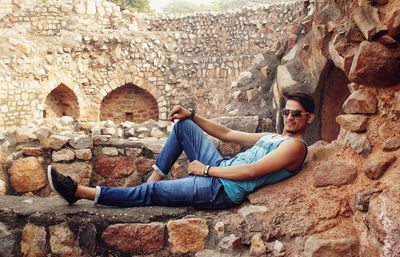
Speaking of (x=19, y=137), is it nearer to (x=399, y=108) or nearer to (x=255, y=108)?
(x=255, y=108)

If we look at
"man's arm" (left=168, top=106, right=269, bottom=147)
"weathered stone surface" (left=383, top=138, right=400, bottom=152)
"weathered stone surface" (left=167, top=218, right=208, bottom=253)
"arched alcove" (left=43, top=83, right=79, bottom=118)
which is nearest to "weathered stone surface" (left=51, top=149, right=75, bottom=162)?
"man's arm" (left=168, top=106, right=269, bottom=147)

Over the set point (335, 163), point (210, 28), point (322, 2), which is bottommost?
point (335, 163)

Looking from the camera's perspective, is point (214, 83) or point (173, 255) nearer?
point (173, 255)

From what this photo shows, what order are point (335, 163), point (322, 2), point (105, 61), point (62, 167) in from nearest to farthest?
point (335, 163), point (322, 2), point (62, 167), point (105, 61)

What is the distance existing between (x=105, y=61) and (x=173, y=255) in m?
11.2

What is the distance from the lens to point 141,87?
13.3 meters

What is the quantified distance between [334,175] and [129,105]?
11758 mm

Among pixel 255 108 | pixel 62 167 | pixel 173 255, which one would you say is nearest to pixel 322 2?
pixel 255 108

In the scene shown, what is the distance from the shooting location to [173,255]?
2463mm

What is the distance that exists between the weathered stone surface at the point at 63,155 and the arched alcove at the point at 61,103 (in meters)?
8.45


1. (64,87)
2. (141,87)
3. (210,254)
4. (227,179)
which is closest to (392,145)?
(227,179)

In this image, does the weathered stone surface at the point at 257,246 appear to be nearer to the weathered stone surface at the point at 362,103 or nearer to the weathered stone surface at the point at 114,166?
the weathered stone surface at the point at 362,103

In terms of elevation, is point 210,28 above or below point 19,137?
above

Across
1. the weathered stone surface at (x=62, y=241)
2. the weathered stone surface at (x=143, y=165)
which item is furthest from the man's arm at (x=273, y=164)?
the weathered stone surface at (x=143, y=165)
